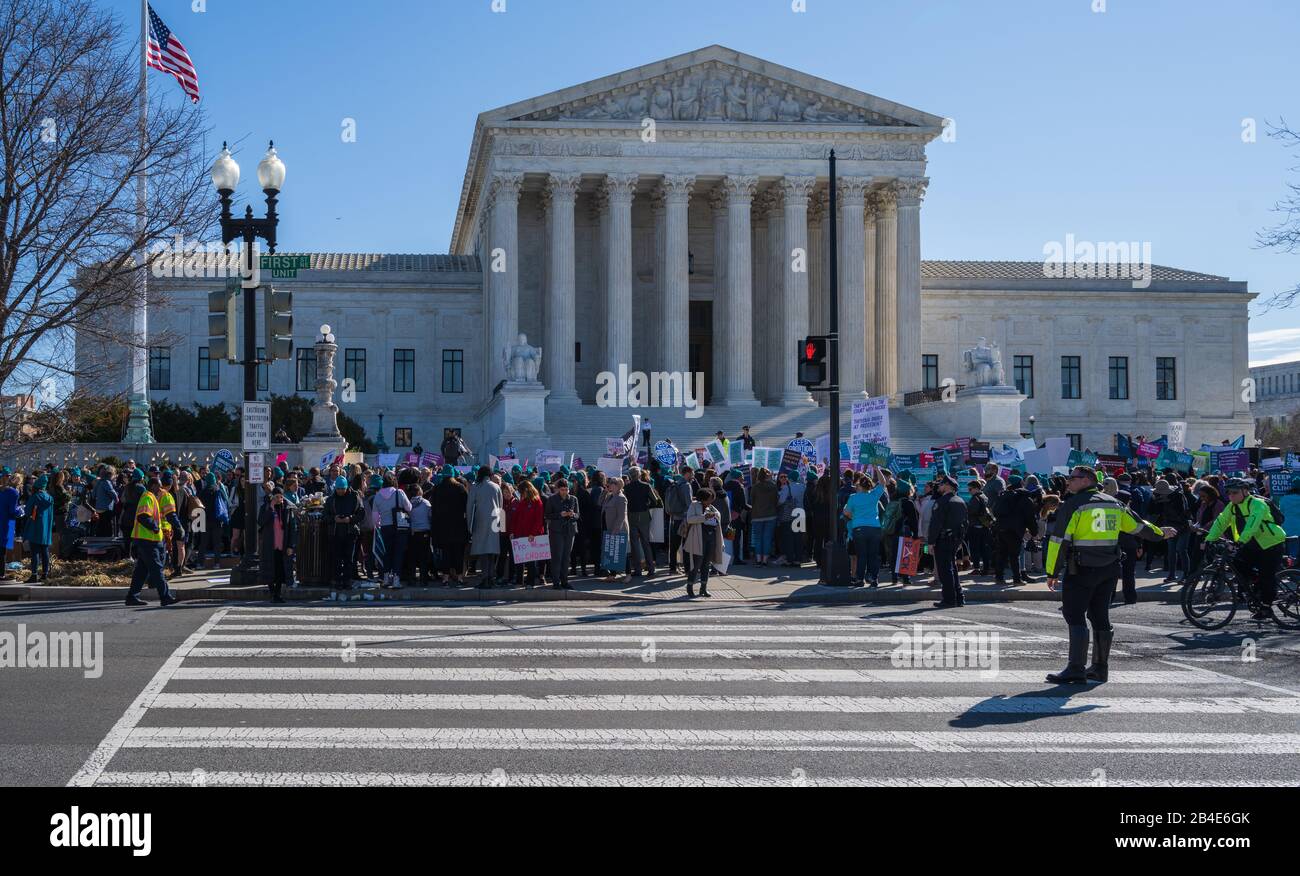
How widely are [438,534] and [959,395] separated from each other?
33.4m

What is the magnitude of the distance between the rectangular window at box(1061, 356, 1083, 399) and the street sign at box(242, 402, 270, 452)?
181 ft

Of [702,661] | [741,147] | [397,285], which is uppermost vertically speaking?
[741,147]

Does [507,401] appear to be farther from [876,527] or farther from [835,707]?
[835,707]

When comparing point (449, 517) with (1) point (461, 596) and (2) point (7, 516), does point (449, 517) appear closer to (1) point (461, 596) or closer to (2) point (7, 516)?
(1) point (461, 596)

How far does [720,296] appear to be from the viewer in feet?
185

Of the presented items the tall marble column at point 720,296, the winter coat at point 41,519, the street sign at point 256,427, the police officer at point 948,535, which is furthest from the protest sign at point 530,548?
the tall marble column at point 720,296

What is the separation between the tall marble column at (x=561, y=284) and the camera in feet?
180

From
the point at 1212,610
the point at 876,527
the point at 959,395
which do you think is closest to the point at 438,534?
the point at 876,527

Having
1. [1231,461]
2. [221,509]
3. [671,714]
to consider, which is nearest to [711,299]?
[1231,461]

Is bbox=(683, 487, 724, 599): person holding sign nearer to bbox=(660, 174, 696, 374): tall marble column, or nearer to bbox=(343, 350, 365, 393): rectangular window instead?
bbox=(660, 174, 696, 374): tall marble column

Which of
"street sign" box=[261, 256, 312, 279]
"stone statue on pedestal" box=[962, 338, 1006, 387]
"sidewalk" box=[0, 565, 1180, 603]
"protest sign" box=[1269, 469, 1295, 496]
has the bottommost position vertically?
"sidewalk" box=[0, 565, 1180, 603]

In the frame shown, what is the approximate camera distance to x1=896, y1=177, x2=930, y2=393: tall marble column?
56.2 m

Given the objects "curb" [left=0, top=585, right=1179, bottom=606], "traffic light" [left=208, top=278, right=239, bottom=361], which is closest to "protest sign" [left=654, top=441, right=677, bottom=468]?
"curb" [left=0, top=585, right=1179, bottom=606]

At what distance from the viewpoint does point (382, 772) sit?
26.2 ft
